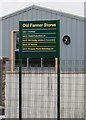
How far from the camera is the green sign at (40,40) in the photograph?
977cm

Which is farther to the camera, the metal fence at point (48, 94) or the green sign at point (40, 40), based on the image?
the metal fence at point (48, 94)

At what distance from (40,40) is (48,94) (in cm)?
286

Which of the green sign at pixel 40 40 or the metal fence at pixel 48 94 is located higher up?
the green sign at pixel 40 40

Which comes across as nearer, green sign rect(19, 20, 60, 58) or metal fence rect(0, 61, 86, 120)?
green sign rect(19, 20, 60, 58)

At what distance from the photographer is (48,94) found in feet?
38.4

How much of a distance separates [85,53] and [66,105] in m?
2.83

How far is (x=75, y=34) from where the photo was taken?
13156mm

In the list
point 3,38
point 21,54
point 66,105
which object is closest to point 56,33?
point 21,54

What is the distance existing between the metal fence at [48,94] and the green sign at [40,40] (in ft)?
5.91

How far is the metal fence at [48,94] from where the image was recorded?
37.7 ft

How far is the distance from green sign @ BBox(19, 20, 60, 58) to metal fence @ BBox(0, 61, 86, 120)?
180 cm

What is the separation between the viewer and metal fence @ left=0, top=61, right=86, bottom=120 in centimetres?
1149

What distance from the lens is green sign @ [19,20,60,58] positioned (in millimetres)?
9773

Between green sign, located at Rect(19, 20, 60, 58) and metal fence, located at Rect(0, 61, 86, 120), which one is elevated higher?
green sign, located at Rect(19, 20, 60, 58)
